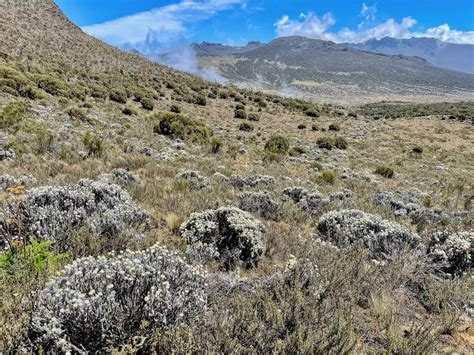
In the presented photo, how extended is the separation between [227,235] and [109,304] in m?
2.87

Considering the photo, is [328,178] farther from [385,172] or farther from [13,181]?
[13,181]

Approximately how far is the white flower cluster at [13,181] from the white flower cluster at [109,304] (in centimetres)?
447

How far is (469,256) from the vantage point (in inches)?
221

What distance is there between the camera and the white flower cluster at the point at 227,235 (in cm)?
498

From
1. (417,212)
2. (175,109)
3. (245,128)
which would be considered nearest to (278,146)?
(245,128)

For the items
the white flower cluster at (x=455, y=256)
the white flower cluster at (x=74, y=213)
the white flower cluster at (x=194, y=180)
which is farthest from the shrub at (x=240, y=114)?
the white flower cluster at (x=455, y=256)

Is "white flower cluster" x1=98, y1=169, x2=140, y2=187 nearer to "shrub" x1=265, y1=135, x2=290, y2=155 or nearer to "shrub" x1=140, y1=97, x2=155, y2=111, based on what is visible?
"shrub" x1=265, y1=135, x2=290, y2=155

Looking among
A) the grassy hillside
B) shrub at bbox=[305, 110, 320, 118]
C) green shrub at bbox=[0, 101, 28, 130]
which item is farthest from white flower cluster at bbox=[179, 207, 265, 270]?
shrub at bbox=[305, 110, 320, 118]

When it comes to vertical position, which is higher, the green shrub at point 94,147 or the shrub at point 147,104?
the shrub at point 147,104

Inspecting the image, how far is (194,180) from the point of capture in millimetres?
9516

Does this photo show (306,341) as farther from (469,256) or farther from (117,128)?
(117,128)

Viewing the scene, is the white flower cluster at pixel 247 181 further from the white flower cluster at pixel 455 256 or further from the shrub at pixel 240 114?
the shrub at pixel 240 114

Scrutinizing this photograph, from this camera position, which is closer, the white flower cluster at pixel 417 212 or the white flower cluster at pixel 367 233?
the white flower cluster at pixel 367 233

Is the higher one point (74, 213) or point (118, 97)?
point (118, 97)
